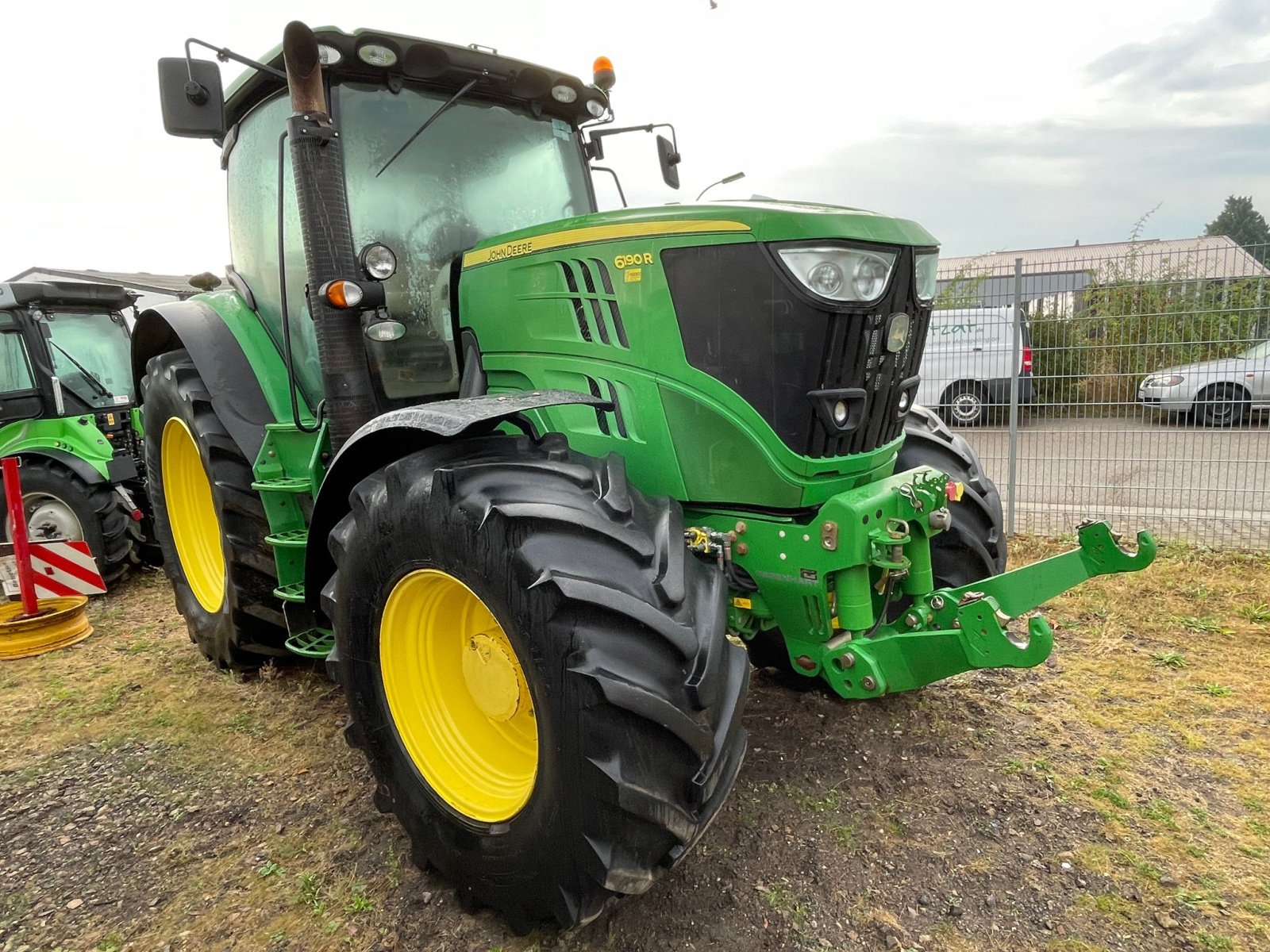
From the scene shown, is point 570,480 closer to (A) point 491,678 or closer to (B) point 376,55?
(A) point 491,678

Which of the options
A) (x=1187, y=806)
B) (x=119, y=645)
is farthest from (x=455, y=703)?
(x=119, y=645)

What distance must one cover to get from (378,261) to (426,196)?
0.40 meters

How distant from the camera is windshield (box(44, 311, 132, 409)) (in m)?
6.28

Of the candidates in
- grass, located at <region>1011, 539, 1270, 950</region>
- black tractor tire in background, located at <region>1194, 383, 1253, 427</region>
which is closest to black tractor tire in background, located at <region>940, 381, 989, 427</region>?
black tractor tire in background, located at <region>1194, 383, 1253, 427</region>

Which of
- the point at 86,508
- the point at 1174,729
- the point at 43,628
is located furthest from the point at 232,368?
the point at 1174,729

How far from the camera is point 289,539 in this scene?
124 inches

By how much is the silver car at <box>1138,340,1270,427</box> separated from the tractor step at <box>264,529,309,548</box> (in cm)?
524

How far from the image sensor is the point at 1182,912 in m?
2.10

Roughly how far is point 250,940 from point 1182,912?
246 cm

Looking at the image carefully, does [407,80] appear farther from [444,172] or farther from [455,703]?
[455,703]

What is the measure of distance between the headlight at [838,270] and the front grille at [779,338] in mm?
35

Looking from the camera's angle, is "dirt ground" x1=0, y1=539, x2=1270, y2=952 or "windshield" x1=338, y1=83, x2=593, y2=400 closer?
"dirt ground" x1=0, y1=539, x2=1270, y2=952

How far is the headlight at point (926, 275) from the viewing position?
2.37 meters

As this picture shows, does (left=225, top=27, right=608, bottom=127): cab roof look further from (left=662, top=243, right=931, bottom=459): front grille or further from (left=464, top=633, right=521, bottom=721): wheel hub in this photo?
(left=464, top=633, right=521, bottom=721): wheel hub
